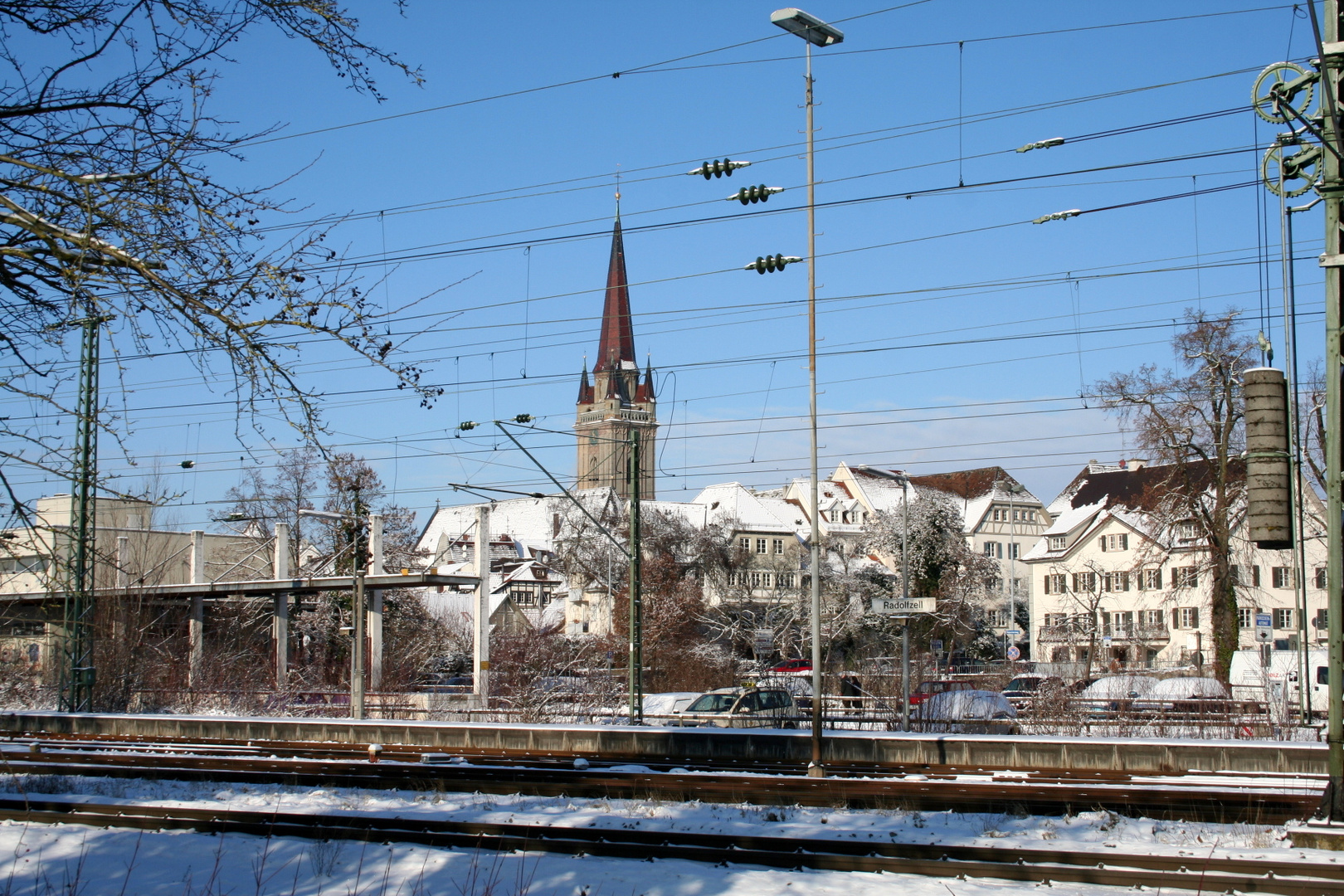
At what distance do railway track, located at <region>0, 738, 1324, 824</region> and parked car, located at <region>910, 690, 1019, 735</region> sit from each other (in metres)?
7.20

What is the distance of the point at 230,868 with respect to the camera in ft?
35.4

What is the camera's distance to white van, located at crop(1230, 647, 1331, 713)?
33031 millimetres

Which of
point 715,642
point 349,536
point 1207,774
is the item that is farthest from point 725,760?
point 715,642

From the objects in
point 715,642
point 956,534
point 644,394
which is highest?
point 644,394

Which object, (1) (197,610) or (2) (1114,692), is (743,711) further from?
(1) (197,610)

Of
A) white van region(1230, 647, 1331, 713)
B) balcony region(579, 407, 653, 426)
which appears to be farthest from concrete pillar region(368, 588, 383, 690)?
white van region(1230, 647, 1331, 713)

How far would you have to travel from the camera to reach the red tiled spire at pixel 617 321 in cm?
15075

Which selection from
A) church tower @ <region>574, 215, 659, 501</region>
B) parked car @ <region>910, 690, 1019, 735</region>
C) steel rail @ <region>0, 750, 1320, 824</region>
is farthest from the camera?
church tower @ <region>574, 215, 659, 501</region>

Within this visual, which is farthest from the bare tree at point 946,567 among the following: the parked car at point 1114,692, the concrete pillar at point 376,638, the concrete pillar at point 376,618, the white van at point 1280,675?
the concrete pillar at point 376,638

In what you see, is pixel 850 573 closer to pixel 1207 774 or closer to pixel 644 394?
pixel 1207 774

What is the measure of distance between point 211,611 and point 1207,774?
143 ft

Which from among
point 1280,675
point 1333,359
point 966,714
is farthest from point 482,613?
point 1333,359

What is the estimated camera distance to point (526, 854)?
1114 centimetres

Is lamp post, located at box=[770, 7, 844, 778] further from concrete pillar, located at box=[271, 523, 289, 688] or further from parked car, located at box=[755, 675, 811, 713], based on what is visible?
concrete pillar, located at box=[271, 523, 289, 688]
